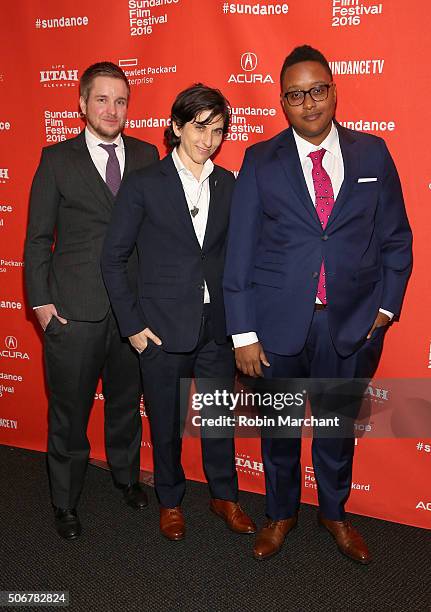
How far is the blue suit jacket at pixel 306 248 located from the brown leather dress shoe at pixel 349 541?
831 mm

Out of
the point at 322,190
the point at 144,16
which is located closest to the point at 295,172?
the point at 322,190

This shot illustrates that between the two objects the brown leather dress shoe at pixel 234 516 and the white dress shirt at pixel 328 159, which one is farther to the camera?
the brown leather dress shoe at pixel 234 516

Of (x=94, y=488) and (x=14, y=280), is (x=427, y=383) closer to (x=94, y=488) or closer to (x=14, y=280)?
(x=94, y=488)

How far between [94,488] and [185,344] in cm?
124

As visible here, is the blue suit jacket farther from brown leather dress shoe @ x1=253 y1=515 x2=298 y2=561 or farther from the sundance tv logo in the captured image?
the sundance tv logo

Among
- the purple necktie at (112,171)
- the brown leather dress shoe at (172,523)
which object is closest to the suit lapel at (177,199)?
the purple necktie at (112,171)

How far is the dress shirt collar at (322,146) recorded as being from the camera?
228cm

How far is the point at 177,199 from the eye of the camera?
7.85 ft

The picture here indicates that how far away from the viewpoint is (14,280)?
354 cm

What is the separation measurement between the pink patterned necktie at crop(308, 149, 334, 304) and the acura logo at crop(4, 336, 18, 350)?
2075 millimetres

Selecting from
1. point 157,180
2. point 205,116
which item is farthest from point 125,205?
point 205,116

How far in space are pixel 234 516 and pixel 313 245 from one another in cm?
132

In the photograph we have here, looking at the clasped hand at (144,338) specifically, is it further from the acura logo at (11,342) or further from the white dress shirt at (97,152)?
the acura logo at (11,342)

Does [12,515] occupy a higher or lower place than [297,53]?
lower
